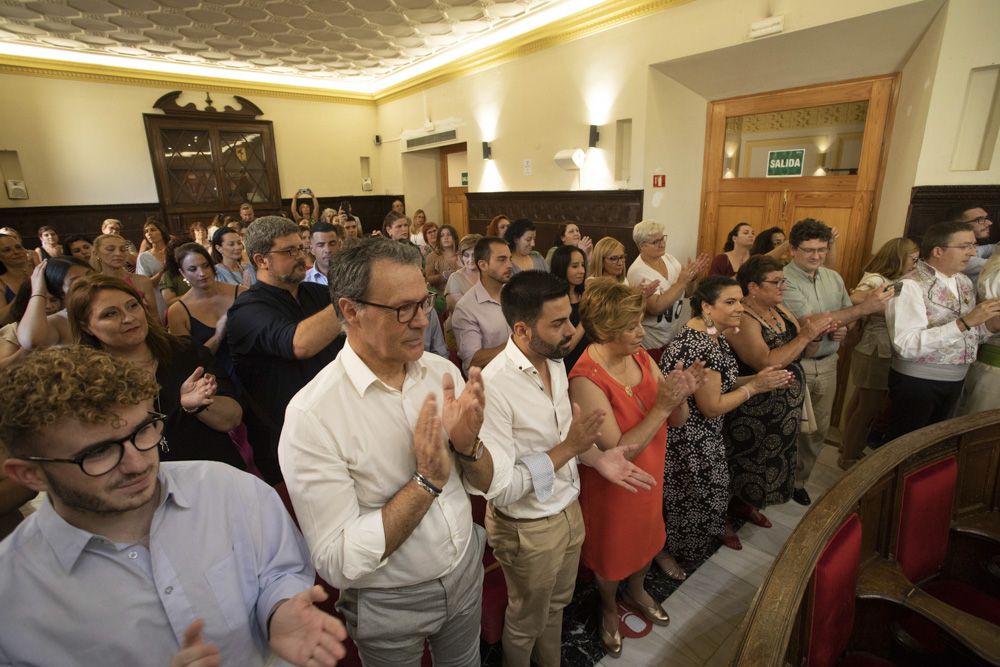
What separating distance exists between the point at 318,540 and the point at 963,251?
3455mm

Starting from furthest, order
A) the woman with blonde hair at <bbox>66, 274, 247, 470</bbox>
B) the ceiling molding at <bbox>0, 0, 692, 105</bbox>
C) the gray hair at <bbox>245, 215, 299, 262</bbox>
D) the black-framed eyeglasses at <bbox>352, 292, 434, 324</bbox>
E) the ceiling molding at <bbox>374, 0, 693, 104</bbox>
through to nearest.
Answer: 1. the ceiling molding at <bbox>0, 0, 692, 105</bbox>
2. the ceiling molding at <bbox>374, 0, 693, 104</bbox>
3. the gray hair at <bbox>245, 215, 299, 262</bbox>
4. the woman with blonde hair at <bbox>66, 274, 247, 470</bbox>
5. the black-framed eyeglasses at <bbox>352, 292, 434, 324</bbox>

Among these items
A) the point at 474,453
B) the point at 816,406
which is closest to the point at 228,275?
the point at 474,453

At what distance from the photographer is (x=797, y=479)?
312cm

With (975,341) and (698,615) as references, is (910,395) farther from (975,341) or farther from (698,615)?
(698,615)

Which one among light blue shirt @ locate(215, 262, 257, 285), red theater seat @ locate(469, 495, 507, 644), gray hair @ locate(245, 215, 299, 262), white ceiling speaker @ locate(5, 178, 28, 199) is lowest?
red theater seat @ locate(469, 495, 507, 644)

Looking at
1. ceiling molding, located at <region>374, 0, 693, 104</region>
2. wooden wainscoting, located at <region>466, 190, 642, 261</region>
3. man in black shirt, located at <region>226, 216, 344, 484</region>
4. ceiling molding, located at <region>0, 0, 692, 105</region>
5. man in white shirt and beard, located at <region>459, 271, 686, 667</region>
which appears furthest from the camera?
wooden wainscoting, located at <region>466, 190, 642, 261</region>

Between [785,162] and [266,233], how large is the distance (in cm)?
554

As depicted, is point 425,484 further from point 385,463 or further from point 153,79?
point 153,79

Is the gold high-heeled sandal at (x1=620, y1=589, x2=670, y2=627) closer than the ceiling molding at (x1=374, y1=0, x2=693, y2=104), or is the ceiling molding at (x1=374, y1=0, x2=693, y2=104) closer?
the gold high-heeled sandal at (x1=620, y1=589, x2=670, y2=627)

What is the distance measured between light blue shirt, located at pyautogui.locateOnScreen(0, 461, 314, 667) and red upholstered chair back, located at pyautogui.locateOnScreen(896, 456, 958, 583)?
2149mm

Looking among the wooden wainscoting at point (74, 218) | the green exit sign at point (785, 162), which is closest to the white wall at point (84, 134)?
the wooden wainscoting at point (74, 218)

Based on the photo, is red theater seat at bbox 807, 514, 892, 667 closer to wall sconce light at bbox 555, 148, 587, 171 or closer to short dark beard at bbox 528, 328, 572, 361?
short dark beard at bbox 528, 328, 572, 361

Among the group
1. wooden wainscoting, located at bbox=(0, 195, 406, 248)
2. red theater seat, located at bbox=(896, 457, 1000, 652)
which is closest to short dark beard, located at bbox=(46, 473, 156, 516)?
red theater seat, located at bbox=(896, 457, 1000, 652)

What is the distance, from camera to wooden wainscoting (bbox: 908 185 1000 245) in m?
3.56
